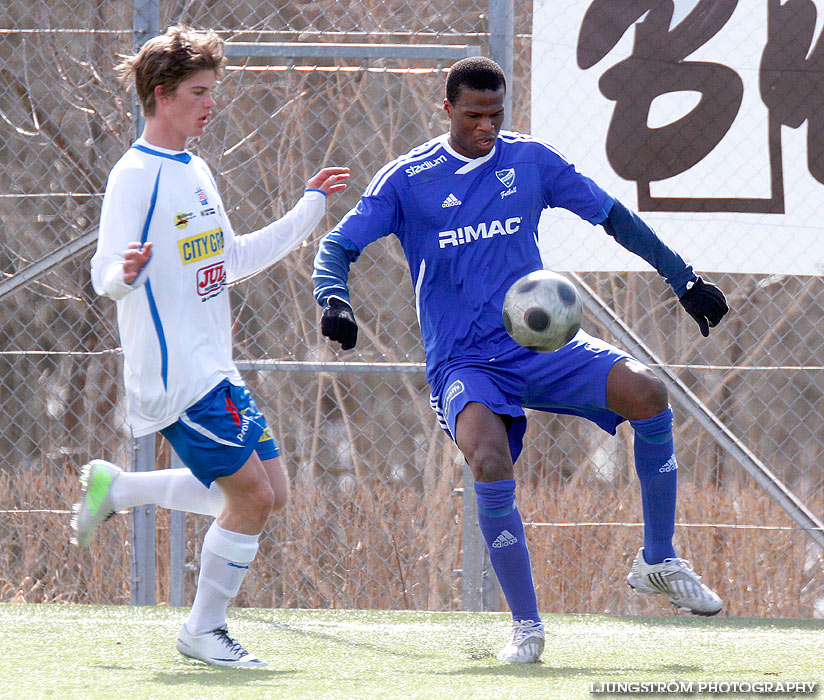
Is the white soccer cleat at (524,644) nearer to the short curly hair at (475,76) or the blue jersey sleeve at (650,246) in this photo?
the blue jersey sleeve at (650,246)

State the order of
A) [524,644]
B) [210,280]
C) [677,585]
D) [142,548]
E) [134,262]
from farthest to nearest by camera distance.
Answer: [142,548] < [677,585] < [524,644] < [210,280] < [134,262]

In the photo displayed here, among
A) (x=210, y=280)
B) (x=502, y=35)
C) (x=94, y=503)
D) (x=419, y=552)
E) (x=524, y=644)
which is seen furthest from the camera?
(x=419, y=552)

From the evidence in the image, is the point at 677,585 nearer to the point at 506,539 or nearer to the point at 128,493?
the point at 506,539

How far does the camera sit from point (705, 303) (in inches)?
140

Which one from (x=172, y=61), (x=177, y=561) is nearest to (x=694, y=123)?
(x=172, y=61)

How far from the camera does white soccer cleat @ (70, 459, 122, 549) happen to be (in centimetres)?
353

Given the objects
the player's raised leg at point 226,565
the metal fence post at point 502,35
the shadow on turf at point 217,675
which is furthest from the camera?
the metal fence post at point 502,35

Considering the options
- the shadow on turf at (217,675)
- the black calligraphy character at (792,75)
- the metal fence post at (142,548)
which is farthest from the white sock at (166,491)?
the black calligraphy character at (792,75)

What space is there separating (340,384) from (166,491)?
279 centimetres

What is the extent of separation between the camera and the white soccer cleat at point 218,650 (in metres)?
3.24

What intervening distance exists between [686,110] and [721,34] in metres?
0.32

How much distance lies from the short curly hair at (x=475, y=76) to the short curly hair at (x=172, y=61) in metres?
0.73

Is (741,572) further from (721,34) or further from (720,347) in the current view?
(721,34)

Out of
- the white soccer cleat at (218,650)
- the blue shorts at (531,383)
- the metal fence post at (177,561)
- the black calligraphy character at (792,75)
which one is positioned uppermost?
the black calligraphy character at (792,75)
